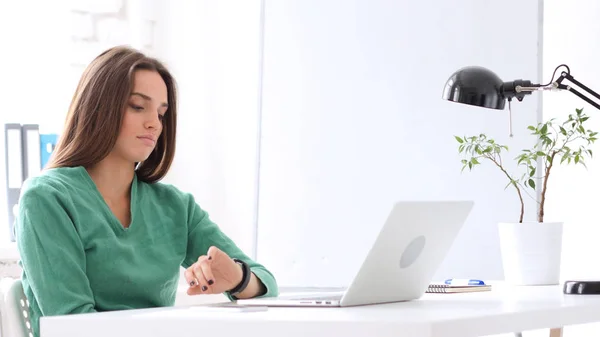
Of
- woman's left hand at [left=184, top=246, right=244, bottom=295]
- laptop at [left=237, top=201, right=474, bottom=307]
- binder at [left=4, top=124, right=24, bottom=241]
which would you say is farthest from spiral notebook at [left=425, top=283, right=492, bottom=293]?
binder at [left=4, top=124, right=24, bottom=241]

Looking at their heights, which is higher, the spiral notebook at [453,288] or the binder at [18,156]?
the binder at [18,156]

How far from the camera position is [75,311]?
146cm

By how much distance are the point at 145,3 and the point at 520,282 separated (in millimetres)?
1911

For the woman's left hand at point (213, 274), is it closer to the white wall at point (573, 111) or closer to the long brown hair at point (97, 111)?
the long brown hair at point (97, 111)

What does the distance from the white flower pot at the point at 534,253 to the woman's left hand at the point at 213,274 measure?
659 millimetres

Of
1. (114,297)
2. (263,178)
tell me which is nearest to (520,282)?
(114,297)

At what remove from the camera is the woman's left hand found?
4.83ft

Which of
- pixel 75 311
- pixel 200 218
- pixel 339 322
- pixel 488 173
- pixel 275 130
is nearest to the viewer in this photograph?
pixel 339 322

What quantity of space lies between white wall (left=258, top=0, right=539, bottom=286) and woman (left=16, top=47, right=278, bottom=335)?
118 centimetres

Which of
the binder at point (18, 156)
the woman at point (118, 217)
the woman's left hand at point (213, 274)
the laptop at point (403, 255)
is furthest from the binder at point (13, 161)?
the laptop at point (403, 255)

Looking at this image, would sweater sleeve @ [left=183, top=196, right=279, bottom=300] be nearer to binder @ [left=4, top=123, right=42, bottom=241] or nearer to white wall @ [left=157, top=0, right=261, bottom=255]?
binder @ [left=4, top=123, right=42, bottom=241]

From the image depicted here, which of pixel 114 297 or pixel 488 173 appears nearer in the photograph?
pixel 114 297

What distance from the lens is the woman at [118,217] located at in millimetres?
1500

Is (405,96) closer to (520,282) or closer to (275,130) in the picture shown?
(275,130)
